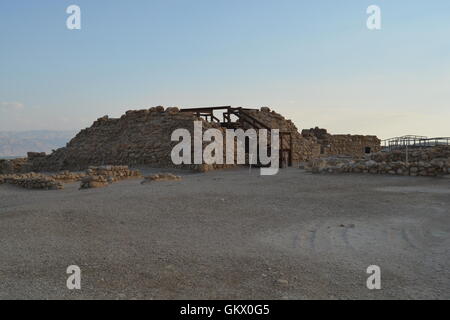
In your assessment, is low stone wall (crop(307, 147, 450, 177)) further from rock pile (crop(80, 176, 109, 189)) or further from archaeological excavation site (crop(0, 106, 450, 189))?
rock pile (crop(80, 176, 109, 189))

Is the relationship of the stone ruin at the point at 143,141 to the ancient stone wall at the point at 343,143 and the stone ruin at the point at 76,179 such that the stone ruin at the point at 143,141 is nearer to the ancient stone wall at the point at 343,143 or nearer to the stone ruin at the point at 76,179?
the ancient stone wall at the point at 343,143

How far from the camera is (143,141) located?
20922 mm

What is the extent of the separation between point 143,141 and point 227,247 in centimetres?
1659

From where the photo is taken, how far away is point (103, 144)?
2289 centimetres

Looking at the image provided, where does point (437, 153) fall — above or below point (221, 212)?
above

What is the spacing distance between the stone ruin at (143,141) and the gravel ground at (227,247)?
9911mm

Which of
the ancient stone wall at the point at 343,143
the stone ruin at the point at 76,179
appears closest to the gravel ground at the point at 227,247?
the stone ruin at the point at 76,179

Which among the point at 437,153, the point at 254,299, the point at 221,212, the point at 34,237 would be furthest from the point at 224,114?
the point at 254,299

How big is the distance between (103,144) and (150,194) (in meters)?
14.4

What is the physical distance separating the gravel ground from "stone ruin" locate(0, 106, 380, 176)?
991cm

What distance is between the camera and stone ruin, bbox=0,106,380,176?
66.3 ft

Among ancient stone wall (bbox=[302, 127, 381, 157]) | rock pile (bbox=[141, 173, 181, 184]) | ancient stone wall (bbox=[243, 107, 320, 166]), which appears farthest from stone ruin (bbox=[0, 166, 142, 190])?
ancient stone wall (bbox=[302, 127, 381, 157])

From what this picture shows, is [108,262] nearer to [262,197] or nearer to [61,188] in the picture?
[262,197]

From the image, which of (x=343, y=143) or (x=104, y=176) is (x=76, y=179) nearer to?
(x=104, y=176)
